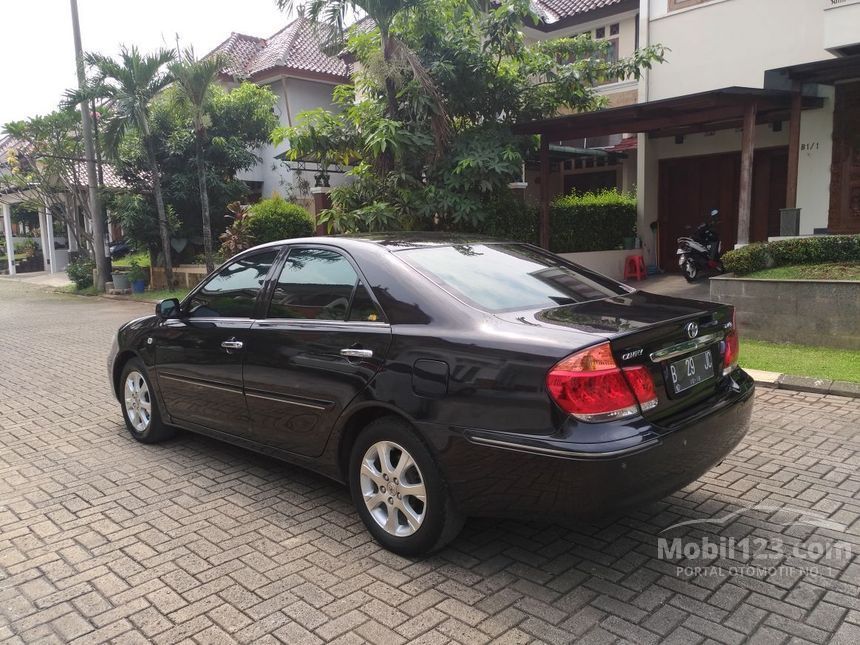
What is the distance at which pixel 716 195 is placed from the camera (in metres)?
14.9

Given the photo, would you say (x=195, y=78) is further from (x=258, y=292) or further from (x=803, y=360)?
(x=803, y=360)

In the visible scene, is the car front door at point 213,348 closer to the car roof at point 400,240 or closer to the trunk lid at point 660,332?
the car roof at point 400,240

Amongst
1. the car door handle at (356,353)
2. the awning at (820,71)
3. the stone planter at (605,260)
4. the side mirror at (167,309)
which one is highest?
the awning at (820,71)

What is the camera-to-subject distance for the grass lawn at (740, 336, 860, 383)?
21.5 feet

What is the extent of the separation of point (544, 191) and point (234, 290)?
30.9 feet

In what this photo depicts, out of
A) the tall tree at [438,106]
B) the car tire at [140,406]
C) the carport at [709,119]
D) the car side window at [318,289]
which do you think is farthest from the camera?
the tall tree at [438,106]

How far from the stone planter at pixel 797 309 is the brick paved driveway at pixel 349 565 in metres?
3.02

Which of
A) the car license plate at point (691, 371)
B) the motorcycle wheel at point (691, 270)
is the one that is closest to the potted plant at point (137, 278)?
the motorcycle wheel at point (691, 270)

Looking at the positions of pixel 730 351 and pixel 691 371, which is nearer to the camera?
pixel 691 371

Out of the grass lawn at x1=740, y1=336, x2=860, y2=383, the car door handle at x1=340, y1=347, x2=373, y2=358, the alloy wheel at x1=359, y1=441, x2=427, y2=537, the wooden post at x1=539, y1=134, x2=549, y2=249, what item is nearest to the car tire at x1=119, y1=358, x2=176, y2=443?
the car door handle at x1=340, y1=347, x2=373, y2=358

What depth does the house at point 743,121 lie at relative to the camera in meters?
10.6

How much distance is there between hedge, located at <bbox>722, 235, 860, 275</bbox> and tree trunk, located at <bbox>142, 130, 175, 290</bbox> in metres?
14.7

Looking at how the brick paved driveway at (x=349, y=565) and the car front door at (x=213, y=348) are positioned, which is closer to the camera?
the brick paved driveway at (x=349, y=565)

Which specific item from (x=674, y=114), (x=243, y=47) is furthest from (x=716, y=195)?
(x=243, y=47)
